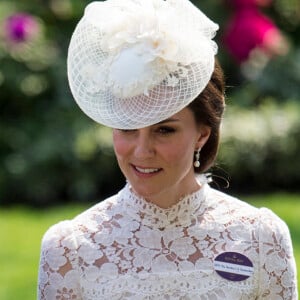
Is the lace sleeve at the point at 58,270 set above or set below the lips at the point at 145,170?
below

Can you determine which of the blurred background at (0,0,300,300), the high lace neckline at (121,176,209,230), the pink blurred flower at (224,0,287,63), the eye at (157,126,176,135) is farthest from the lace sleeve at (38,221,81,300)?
the pink blurred flower at (224,0,287,63)

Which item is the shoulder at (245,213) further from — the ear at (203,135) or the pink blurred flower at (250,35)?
the pink blurred flower at (250,35)

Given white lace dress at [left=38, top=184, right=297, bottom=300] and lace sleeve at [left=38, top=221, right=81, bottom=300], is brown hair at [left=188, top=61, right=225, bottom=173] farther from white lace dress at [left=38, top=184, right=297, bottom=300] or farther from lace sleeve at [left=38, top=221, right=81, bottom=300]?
lace sleeve at [left=38, top=221, right=81, bottom=300]

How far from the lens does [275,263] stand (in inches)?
153

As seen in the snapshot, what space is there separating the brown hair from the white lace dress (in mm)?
184

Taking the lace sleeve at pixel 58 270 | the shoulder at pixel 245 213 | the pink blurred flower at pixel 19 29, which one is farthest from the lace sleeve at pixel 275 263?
the pink blurred flower at pixel 19 29

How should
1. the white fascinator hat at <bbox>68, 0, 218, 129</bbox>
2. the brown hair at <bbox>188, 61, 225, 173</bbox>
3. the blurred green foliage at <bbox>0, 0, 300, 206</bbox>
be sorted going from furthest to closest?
the blurred green foliage at <bbox>0, 0, 300, 206</bbox>, the brown hair at <bbox>188, 61, 225, 173</bbox>, the white fascinator hat at <bbox>68, 0, 218, 129</bbox>

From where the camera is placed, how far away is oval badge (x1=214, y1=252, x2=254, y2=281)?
3.83 metres

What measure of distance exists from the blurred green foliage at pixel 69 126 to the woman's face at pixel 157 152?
16.7ft

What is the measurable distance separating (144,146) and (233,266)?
548 mm

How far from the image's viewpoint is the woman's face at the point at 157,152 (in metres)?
3.61

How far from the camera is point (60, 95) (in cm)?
989

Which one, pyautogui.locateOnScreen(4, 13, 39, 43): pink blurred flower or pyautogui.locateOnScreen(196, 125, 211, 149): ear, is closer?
pyautogui.locateOnScreen(196, 125, 211, 149): ear

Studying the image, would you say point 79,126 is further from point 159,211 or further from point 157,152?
point 157,152
